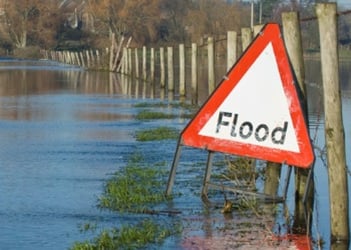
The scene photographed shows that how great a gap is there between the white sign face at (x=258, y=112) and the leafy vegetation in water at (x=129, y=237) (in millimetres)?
1061

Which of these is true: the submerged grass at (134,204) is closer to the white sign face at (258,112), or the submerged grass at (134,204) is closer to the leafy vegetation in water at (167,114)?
the white sign face at (258,112)

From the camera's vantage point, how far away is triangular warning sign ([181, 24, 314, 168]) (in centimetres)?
1068

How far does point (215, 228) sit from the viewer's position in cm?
1161

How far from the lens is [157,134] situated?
Result: 21875 millimetres

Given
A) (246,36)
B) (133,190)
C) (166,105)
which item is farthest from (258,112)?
(166,105)

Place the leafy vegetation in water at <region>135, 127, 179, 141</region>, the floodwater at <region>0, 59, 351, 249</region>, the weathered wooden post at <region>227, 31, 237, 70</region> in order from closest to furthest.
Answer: the floodwater at <region>0, 59, 351, 249</region> < the leafy vegetation in water at <region>135, 127, 179, 141</region> < the weathered wooden post at <region>227, 31, 237, 70</region>

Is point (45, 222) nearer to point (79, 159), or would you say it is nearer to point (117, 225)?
point (117, 225)

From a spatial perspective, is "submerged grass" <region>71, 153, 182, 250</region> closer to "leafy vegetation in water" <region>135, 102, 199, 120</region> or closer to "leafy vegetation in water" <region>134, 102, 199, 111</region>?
"leafy vegetation in water" <region>135, 102, 199, 120</region>

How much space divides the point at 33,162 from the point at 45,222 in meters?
5.23

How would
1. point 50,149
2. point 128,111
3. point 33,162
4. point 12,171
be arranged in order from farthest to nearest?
point 128,111
point 50,149
point 33,162
point 12,171

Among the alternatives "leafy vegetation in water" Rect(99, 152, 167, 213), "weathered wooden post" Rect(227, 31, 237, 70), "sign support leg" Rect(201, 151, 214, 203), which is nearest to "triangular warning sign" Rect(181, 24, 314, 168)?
"sign support leg" Rect(201, 151, 214, 203)

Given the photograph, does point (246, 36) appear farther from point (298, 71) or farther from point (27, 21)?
point (27, 21)

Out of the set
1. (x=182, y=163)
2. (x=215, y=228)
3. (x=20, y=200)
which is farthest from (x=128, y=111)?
(x=215, y=228)

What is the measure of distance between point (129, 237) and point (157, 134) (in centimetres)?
1110
